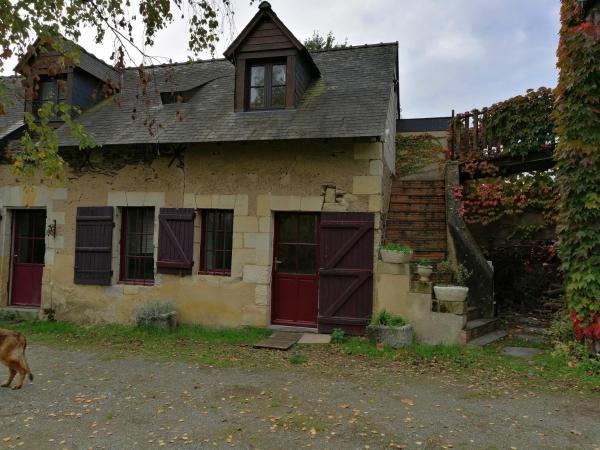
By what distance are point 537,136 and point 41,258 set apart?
10.2 metres

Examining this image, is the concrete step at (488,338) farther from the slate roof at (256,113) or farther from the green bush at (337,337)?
the slate roof at (256,113)

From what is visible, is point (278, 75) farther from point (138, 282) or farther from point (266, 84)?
point (138, 282)

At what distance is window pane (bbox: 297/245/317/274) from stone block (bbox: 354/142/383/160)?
5.63 ft

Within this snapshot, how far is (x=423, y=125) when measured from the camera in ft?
41.5

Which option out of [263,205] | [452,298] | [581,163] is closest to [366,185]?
[263,205]

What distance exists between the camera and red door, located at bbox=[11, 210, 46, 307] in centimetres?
901

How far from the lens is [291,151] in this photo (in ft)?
24.4

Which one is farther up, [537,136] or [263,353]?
[537,136]

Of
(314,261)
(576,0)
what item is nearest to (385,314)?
(314,261)

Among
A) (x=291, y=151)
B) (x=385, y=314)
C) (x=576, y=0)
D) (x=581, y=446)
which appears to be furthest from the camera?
(x=291, y=151)

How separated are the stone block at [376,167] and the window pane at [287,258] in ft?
6.07

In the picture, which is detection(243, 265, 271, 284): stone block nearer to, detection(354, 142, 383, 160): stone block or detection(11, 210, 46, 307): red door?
detection(354, 142, 383, 160): stone block

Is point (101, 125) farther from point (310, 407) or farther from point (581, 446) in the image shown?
point (581, 446)

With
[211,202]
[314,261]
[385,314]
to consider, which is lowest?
[385,314]
